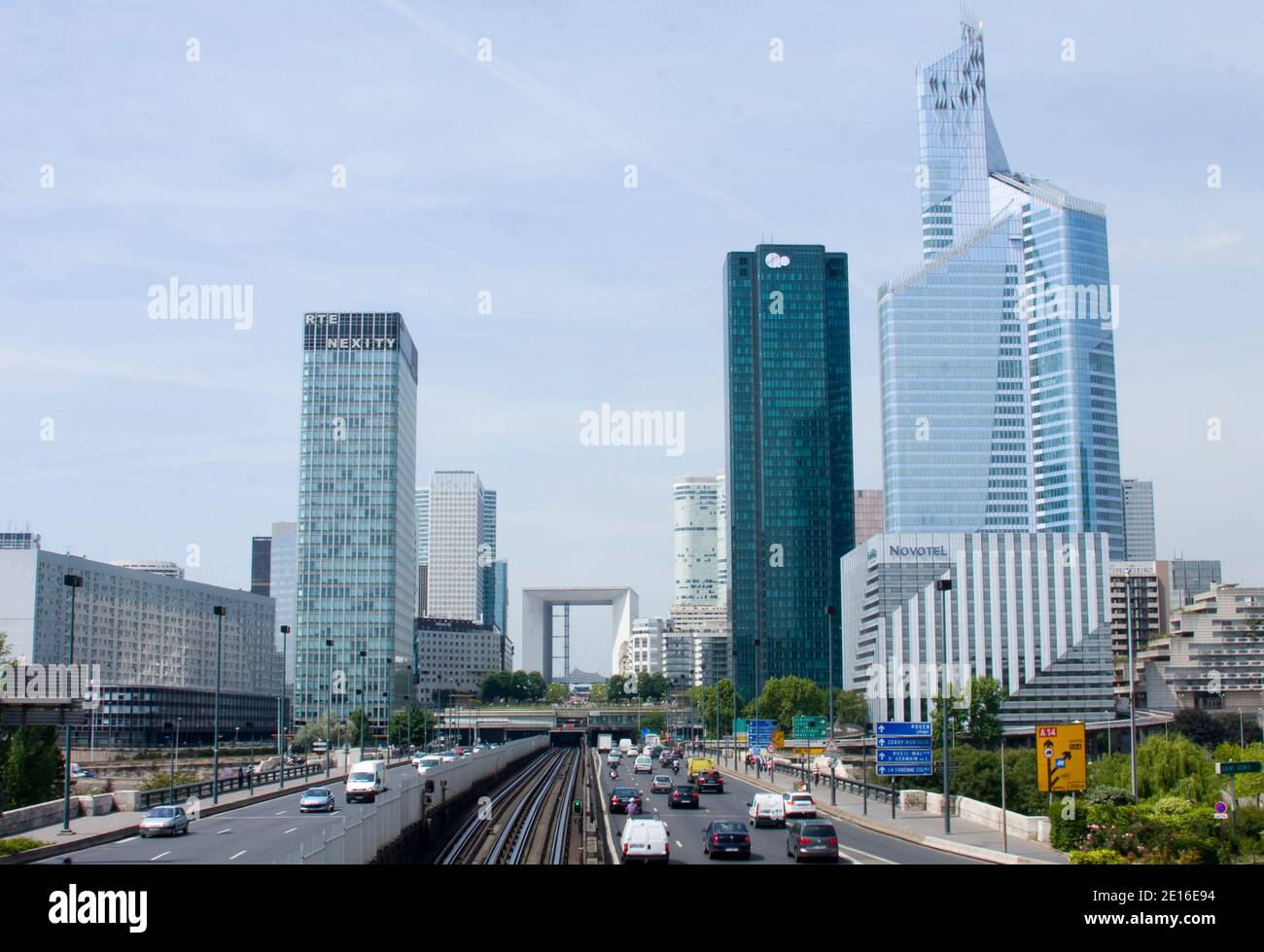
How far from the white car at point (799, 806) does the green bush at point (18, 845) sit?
97.2ft

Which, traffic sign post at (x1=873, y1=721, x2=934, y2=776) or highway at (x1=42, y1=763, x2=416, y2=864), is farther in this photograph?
traffic sign post at (x1=873, y1=721, x2=934, y2=776)

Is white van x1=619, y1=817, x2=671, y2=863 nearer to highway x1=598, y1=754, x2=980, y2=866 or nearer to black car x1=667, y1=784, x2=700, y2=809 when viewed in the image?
highway x1=598, y1=754, x2=980, y2=866

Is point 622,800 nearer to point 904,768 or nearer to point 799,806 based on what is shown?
point 799,806

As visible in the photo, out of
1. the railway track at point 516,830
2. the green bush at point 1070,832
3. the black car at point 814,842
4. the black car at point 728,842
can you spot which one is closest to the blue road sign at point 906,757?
the railway track at point 516,830

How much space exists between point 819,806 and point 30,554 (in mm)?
147253

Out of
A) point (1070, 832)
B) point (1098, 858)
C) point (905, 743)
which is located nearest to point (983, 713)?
point (905, 743)

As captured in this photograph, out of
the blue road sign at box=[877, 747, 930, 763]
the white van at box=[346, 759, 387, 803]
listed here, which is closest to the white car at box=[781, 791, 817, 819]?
the blue road sign at box=[877, 747, 930, 763]

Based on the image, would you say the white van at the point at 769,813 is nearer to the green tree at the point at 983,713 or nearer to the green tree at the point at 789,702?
the green tree at the point at 983,713

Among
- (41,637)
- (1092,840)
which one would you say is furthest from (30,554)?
(1092,840)

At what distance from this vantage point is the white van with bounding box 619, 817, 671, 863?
36.2 meters

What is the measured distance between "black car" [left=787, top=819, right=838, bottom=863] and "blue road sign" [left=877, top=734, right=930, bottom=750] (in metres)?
19.7

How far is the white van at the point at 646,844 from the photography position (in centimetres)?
3619

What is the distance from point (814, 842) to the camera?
126 feet
